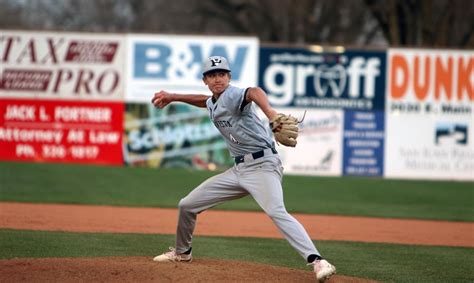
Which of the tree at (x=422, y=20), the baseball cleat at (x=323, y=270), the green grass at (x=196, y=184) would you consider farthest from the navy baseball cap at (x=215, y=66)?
the tree at (x=422, y=20)

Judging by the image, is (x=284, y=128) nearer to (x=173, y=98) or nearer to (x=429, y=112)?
(x=173, y=98)

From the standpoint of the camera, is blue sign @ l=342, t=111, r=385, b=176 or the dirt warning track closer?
the dirt warning track

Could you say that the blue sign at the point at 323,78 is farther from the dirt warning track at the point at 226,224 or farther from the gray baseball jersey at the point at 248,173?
the gray baseball jersey at the point at 248,173

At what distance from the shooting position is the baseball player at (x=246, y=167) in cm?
731

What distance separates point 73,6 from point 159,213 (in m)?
41.4

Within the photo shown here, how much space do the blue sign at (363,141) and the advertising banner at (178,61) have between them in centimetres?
259

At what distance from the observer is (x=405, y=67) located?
21.4m

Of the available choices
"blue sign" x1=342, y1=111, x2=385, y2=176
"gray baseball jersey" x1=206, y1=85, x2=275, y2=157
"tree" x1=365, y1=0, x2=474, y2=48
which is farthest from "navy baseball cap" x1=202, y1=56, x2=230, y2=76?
"tree" x1=365, y1=0, x2=474, y2=48

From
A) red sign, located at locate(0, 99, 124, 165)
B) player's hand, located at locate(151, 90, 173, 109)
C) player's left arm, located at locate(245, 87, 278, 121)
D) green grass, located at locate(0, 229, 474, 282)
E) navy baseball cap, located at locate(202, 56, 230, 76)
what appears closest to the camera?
player's left arm, located at locate(245, 87, 278, 121)

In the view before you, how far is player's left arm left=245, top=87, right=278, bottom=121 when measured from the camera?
6.83m

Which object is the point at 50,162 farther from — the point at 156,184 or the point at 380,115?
the point at 380,115

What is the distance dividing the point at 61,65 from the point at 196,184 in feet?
17.7

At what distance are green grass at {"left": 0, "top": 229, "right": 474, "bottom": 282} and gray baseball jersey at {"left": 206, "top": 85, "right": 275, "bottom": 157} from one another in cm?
164

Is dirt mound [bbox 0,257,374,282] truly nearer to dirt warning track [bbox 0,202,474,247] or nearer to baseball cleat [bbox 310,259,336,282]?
baseball cleat [bbox 310,259,336,282]
